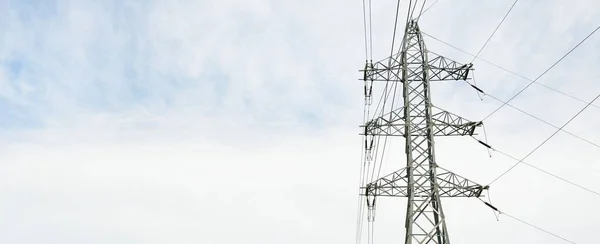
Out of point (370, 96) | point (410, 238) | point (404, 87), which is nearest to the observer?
→ point (410, 238)

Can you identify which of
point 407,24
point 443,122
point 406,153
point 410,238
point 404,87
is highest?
point 407,24

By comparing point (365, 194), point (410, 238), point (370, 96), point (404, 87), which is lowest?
point (410, 238)

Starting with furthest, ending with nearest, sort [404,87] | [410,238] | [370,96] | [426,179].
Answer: [370,96], [404,87], [426,179], [410,238]

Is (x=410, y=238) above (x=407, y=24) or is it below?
below

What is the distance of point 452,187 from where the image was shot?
18094 millimetres

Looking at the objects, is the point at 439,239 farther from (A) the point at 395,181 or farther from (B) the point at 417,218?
(A) the point at 395,181

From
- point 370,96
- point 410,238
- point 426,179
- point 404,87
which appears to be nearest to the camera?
point 410,238

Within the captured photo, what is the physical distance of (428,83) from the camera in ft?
67.1

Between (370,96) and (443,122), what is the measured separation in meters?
5.64

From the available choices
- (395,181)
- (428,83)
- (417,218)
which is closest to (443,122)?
(428,83)

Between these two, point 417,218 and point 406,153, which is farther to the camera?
point 406,153

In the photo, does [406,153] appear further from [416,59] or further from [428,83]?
[416,59]

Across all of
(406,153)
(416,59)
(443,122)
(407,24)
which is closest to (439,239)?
(406,153)

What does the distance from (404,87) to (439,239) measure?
707 centimetres
